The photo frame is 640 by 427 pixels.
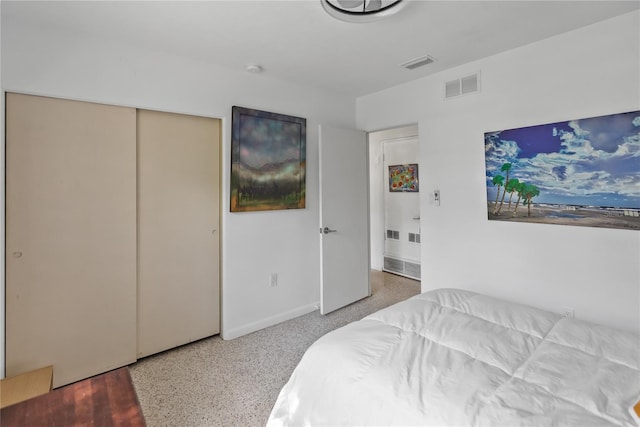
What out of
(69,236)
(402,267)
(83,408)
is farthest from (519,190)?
(69,236)

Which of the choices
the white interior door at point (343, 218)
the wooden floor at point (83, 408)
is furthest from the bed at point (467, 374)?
the white interior door at point (343, 218)

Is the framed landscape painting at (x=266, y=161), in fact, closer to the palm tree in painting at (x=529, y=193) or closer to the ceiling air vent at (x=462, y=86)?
the ceiling air vent at (x=462, y=86)

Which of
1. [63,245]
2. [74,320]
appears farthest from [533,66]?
[74,320]

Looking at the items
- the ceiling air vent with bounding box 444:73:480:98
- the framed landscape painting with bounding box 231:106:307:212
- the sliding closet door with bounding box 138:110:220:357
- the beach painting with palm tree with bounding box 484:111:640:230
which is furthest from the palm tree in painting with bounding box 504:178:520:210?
the sliding closet door with bounding box 138:110:220:357

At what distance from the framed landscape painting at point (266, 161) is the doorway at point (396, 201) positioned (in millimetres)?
1912

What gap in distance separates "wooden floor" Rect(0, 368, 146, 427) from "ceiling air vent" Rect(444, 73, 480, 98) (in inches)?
123

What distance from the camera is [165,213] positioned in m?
2.53

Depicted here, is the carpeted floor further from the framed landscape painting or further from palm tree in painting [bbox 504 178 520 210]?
palm tree in painting [bbox 504 178 520 210]

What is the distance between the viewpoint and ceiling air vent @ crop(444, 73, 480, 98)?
2.68 meters

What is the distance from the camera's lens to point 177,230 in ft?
8.48

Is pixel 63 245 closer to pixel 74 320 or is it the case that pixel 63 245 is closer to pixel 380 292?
pixel 74 320

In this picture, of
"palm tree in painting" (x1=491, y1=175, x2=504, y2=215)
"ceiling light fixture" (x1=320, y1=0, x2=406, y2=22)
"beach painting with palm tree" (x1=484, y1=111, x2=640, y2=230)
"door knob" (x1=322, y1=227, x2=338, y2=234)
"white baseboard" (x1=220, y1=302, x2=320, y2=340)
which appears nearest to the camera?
"ceiling light fixture" (x1=320, y1=0, x2=406, y2=22)

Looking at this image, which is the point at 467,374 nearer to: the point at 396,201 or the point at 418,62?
the point at 418,62

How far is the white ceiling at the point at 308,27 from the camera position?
1852 mm
